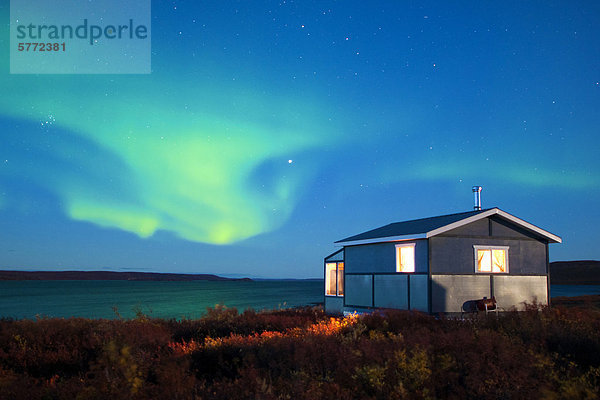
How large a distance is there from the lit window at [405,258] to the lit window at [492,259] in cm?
269

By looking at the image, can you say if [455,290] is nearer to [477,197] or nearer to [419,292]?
[419,292]

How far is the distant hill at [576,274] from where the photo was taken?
161250 millimetres

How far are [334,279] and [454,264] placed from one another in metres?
8.85

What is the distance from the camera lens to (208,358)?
1098cm

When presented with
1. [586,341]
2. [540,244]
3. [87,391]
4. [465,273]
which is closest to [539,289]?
[540,244]

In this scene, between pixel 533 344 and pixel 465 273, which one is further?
pixel 465 273

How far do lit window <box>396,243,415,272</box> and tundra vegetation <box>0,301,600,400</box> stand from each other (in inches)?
217

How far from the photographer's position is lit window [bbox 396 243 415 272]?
19469 mm

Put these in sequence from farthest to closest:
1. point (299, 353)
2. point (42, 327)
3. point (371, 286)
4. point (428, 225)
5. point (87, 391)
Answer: point (371, 286) < point (428, 225) < point (42, 327) < point (299, 353) < point (87, 391)

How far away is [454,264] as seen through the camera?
746 inches

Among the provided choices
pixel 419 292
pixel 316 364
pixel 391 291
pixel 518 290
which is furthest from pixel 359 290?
pixel 316 364

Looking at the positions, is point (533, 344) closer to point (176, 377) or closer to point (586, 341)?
point (586, 341)

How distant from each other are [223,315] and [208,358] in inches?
289

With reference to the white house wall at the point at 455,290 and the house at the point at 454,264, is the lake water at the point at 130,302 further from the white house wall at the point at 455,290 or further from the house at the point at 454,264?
the white house wall at the point at 455,290
